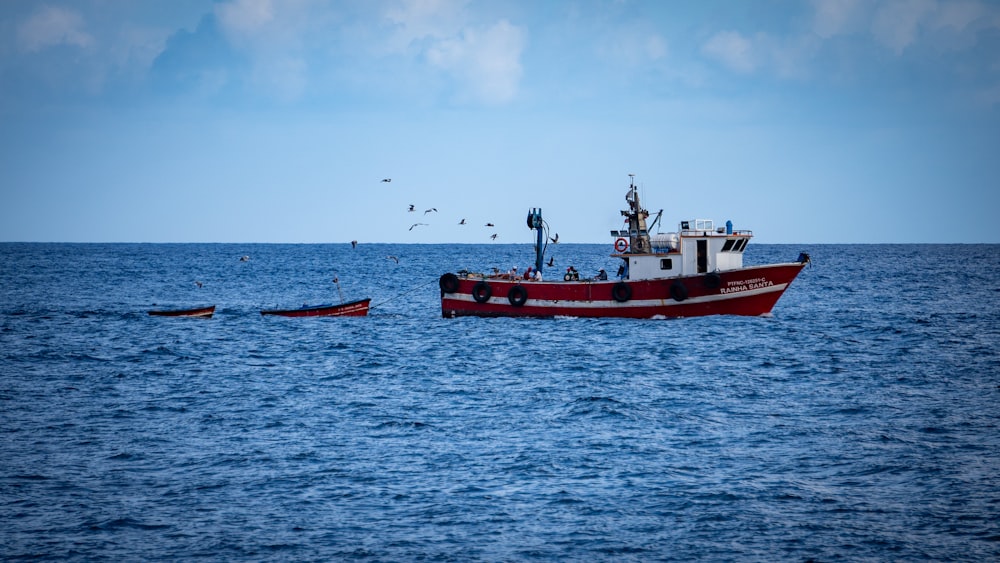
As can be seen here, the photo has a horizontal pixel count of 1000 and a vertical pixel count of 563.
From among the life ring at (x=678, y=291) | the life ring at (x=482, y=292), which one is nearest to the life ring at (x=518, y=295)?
the life ring at (x=482, y=292)

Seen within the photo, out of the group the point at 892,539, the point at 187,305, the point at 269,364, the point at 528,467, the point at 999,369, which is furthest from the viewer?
the point at 187,305

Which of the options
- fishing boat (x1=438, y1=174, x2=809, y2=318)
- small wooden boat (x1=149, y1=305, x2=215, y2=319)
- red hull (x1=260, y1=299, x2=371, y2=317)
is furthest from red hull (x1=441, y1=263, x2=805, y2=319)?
small wooden boat (x1=149, y1=305, x2=215, y2=319)

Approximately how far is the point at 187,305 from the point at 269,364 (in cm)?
3230

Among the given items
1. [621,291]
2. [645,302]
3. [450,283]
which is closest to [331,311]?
[450,283]

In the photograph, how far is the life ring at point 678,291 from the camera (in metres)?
43.5

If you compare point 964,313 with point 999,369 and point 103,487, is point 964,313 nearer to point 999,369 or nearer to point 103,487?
point 999,369

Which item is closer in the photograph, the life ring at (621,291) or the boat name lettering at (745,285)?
the boat name lettering at (745,285)

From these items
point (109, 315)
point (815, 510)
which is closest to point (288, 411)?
point (815, 510)

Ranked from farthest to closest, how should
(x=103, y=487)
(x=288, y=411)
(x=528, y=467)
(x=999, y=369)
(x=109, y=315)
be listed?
(x=109, y=315), (x=999, y=369), (x=288, y=411), (x=528, y=467), (x=103, y=487)

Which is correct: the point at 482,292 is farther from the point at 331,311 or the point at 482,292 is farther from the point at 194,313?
the point at 194,313

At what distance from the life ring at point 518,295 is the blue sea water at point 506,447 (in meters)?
3.24

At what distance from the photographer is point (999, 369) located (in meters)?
32.7

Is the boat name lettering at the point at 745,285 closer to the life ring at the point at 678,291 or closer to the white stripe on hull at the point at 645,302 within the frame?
the white stripe on hull at the point at 645,302

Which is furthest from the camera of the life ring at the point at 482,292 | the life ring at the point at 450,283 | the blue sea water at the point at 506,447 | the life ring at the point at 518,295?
the life ring at the point at 450,283
